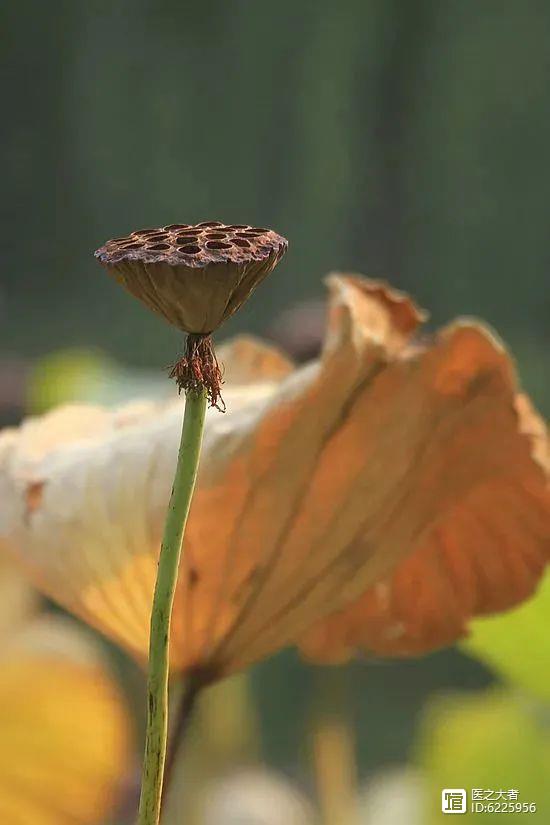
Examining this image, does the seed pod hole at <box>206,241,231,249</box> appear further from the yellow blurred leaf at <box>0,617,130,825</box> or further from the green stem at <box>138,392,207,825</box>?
the yellow blurred leaf at <box>0,617,130,825</box>

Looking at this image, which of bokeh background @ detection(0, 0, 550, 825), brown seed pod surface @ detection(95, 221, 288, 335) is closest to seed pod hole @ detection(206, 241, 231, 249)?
brown seed pod surface @ detection(95, 221, 288, 335)

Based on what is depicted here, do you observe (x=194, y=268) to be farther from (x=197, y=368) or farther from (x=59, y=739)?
(x=59, y=739)

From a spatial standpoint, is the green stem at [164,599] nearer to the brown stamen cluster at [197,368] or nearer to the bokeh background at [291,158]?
the brown stamen cluster at [197,368]

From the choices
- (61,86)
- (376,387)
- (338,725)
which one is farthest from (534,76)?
Result: (376,387)

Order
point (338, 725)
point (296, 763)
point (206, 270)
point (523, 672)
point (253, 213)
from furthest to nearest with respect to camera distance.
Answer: point (253, 213) < point (296, 763) < point (338, 725) < point (523, 672) < point (206, 270)

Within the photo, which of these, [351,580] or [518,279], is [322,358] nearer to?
[351,580]

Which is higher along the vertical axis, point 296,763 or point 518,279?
point 518,279
